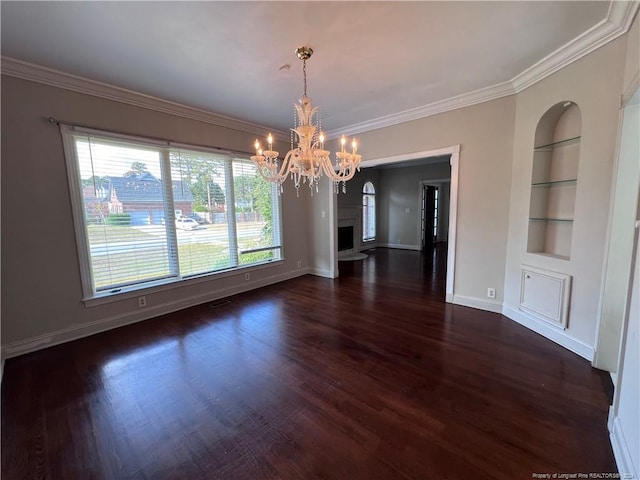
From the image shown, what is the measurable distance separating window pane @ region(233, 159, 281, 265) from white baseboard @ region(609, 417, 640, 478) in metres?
4.21

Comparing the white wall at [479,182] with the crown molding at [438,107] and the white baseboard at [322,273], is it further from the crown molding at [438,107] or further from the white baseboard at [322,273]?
the white baseboard at [322,273]

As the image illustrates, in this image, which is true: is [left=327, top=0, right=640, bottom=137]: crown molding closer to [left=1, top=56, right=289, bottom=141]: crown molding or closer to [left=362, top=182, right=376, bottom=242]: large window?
[left=1, top=56, right=289, bottom=141]: crown molding

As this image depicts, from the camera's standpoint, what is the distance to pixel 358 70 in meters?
2.60

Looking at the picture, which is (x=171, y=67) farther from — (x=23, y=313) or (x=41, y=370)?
(x=41, y=370)

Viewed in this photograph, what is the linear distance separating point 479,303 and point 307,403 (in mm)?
2743

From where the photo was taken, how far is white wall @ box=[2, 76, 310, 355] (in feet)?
8.05

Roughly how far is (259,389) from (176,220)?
2.55 meters

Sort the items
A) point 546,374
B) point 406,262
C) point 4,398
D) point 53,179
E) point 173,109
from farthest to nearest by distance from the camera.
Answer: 1. point 406,262
2. point 173,109
3. point 53,179
4. point 546,374
5. point 4,398

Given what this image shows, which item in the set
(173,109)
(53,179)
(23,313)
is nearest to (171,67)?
(173,109)

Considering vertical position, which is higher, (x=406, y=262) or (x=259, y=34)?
(x=259, y=34)

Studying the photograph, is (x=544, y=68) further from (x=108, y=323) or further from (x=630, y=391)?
(x=108, y=323)

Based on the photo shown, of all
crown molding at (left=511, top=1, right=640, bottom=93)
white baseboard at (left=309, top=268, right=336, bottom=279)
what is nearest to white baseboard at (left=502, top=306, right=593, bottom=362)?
crown molding at (left=511, top=1, right=640, bottom=93)

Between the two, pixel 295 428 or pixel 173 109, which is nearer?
pixel 295 428

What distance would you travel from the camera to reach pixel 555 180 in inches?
113
